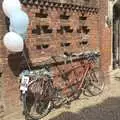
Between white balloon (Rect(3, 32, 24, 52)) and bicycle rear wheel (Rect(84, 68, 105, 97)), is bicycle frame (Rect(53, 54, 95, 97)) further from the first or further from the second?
white balloon (Rect(3, 32, 24, 52))

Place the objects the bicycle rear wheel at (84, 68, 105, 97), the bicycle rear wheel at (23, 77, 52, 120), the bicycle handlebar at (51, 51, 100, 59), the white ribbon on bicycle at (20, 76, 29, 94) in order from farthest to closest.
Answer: the bicycle rear wheel at (84, 68, 105, 97), the bicycle handlebar at (51, 51, 100, 59), the bicycle rear wheel at (23, 77, 52, 120), the white ribbon on bicycle at (20, 76, 29, 94)

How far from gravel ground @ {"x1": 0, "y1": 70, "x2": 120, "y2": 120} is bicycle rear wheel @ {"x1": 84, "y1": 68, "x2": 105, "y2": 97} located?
18cm

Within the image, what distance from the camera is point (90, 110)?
31.8ft

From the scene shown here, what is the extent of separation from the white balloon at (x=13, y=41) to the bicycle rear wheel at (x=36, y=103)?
94 cm

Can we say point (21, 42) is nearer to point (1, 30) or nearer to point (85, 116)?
point (1, 30)

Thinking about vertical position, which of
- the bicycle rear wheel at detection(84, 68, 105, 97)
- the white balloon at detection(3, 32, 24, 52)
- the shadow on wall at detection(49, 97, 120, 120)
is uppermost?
the white balloon at detection(3, 32, 24, 52)

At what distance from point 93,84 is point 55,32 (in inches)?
79.4

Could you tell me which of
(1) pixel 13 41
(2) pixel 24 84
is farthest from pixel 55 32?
(1) pixel 13 41

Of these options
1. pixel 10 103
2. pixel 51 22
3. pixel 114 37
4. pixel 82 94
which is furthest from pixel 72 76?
pixel 114 37

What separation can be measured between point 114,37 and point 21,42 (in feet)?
22.4

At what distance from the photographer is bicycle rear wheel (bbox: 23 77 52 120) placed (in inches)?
342

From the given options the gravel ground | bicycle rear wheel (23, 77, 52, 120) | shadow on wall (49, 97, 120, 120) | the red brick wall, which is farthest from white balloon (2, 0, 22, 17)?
the red brick wall

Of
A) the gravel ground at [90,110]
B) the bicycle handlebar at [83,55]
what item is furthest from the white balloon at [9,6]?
the bicycle handlebar at [83,55]

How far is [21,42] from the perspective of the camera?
26.6ft
